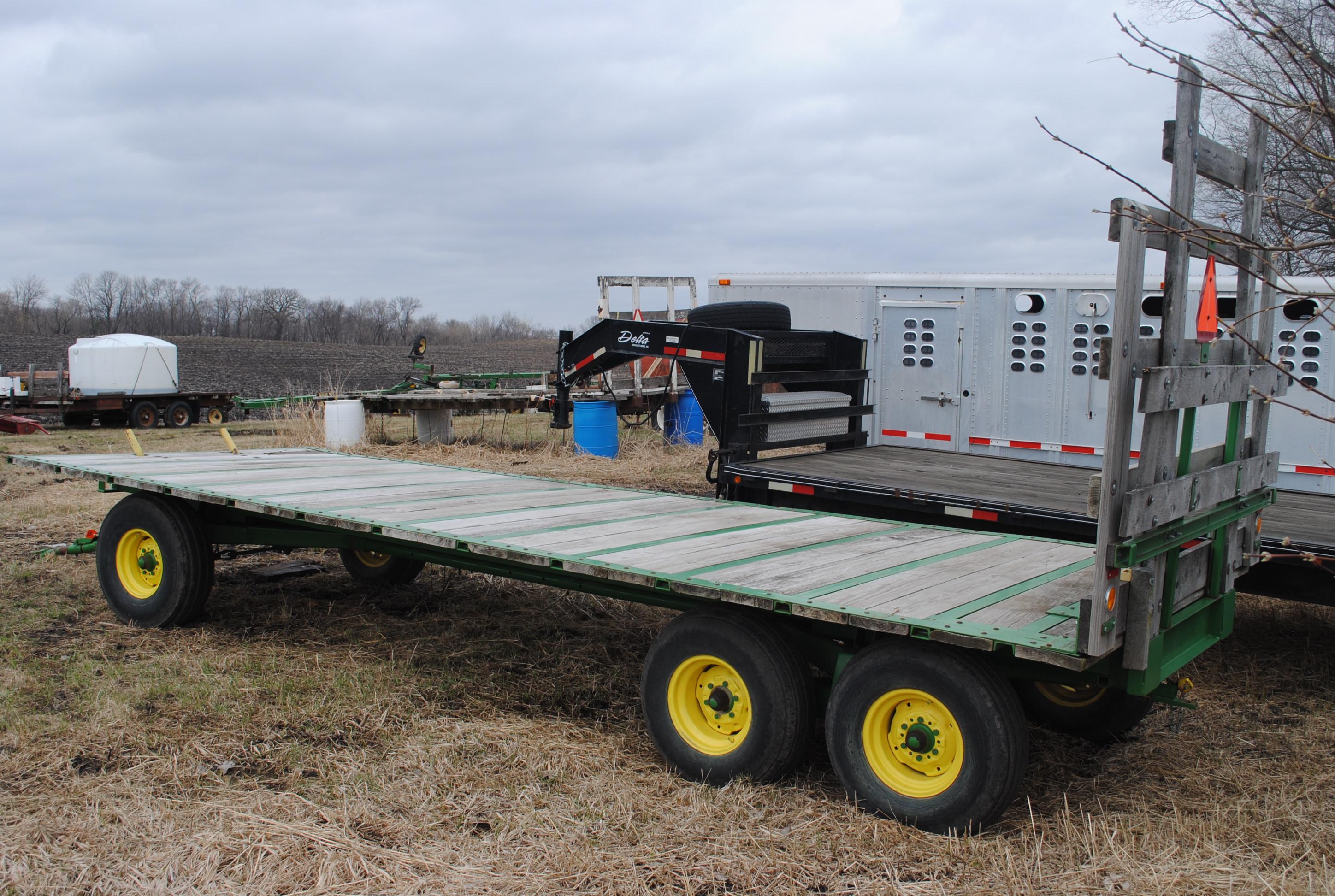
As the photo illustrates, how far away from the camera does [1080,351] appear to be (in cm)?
1070

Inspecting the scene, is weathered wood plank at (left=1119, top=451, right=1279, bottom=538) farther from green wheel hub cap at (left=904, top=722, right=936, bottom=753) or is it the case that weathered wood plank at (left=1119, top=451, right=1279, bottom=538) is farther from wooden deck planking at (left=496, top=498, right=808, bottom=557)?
wooden deck planking at (left=496, top=498, right=808, bottom=557)

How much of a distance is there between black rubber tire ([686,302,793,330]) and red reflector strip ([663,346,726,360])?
2.20 ft

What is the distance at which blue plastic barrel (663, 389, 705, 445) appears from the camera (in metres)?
18.5

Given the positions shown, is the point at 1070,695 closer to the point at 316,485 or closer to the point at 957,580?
the point at 957,580

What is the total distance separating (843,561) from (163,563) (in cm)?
488

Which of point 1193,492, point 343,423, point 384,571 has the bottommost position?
point 384,571

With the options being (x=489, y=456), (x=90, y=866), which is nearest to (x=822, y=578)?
(x=90, y=866)

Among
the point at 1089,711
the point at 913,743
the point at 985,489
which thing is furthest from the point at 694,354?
the point at 913,743

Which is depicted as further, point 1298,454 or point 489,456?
point 489,456

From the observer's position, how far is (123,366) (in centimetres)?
2600

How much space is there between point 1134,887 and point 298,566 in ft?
24.2

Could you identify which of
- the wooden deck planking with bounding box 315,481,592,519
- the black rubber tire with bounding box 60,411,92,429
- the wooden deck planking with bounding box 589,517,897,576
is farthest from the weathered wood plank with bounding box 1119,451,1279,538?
the black rubber tire with bounding box 60,411,92,429

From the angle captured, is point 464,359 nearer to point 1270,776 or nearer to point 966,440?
point 966,440

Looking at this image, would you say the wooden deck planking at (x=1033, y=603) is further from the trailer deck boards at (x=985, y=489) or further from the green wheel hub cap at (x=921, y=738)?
the trailer deck boards at (x=985, y=489)
